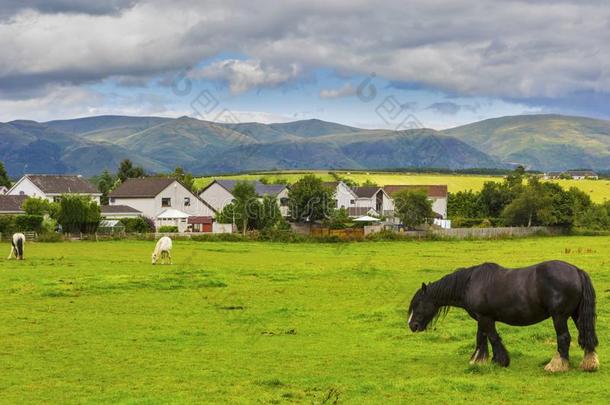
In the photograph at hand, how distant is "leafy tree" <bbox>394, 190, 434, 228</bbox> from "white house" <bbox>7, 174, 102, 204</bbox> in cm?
3944

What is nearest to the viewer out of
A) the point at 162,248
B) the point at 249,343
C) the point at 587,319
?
the point at 587,319

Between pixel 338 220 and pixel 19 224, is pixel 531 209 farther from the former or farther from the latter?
pixel 19 224

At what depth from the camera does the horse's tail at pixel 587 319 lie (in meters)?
13.2

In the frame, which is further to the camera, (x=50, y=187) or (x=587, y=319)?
(x=50, y=187)


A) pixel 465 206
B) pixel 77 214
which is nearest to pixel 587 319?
pixel 77 214

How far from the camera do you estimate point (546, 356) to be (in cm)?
1505

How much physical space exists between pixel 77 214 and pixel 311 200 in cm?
2600

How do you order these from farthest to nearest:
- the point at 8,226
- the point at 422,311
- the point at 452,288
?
the point at 8,226, the point at 422,311, the point at 452,288

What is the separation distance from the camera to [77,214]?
68.9 metres

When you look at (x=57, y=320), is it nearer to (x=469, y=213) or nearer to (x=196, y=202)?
(x=196, y=202)

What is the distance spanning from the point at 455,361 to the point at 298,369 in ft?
10.5

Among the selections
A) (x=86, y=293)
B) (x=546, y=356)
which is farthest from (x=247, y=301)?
(x=546, y=356)

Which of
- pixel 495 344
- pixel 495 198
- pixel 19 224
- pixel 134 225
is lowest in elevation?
pixel 495 344

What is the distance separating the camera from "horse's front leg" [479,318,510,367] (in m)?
14.1
